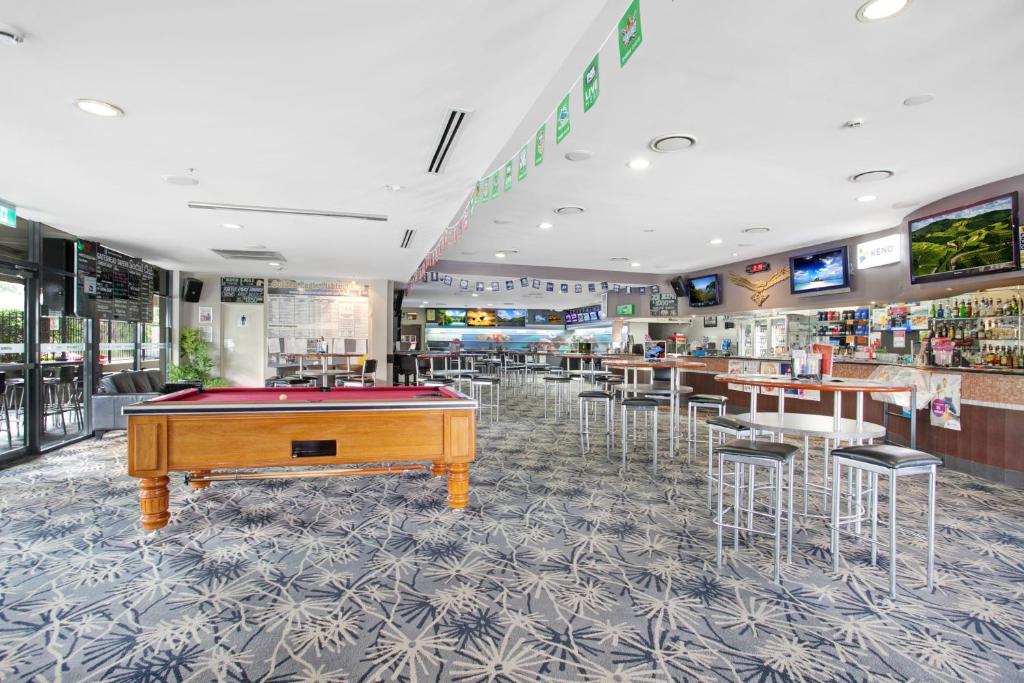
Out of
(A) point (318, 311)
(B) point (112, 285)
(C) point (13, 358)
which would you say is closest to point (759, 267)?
(A) point (318, 311)

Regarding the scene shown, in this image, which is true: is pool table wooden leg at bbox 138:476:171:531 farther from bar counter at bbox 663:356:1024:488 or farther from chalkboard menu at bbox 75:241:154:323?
bar counter at bbox 663:356:1024:488

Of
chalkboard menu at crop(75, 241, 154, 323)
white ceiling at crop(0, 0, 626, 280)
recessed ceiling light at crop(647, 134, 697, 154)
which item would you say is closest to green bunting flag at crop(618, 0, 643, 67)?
white ceiling at crop(0, 0, 626, 280)

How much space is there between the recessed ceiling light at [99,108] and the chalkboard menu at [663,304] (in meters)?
11.1

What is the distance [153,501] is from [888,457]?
477cm

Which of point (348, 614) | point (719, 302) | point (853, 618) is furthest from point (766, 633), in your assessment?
point (719, 302)

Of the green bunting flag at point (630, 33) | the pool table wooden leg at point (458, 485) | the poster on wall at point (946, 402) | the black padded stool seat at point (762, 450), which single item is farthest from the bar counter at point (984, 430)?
the green bunting flag at point (630, 33)

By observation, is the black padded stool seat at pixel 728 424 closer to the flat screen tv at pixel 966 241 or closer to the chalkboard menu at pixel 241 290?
the flat screen tv at pixel 966 241

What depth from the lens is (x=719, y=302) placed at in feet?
35.9

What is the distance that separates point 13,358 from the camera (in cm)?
607

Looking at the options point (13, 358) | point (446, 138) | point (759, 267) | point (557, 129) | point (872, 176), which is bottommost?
point (13, 358)

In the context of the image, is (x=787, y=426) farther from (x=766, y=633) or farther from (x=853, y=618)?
(x=766, y=633)

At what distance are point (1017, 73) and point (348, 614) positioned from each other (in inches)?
201

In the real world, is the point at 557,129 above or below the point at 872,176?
below

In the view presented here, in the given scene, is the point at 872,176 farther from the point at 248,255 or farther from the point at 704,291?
the point at 248,255
